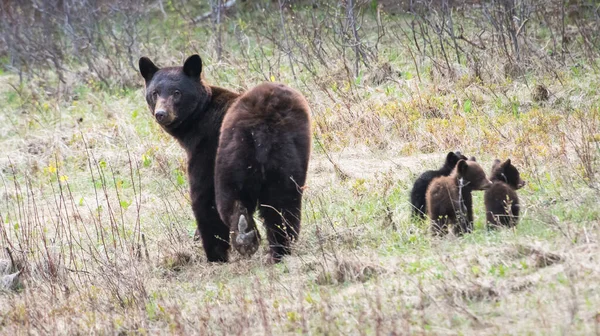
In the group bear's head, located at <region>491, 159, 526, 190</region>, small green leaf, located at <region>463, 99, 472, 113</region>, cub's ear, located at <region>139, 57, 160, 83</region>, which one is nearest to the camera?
bear's head, located at <region>491, 159, 526, 190</region>

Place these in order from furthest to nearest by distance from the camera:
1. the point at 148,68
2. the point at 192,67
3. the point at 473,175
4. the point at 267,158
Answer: the point at 148,68 < the point at 192,67 < the point at 473,175 < the point at 267,158

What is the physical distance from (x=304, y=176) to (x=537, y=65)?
6.26 meters

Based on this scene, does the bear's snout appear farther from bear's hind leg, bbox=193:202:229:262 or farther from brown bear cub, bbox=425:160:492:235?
brown bear cub, bbox=425:160:492:235

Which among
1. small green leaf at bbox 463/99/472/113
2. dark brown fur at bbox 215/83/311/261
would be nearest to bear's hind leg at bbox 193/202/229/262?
dark brown fur at bbox 215/83/311/261

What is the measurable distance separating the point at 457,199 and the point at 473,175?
0.22 metres

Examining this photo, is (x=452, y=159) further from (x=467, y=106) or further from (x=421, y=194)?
(x=467, y=106)

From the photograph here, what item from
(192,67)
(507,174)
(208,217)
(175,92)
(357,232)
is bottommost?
(357,232)

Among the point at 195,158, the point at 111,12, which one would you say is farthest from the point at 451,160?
the point at 111,12

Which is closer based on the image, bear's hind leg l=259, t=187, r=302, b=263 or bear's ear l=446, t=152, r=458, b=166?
bear's hind leg l=259, t=187, r=302, b=263

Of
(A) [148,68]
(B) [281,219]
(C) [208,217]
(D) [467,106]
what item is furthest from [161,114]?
(D) [467,106]

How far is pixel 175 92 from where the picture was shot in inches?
314

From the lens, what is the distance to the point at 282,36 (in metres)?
16.0

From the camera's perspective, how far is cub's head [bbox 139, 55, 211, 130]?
783 centimetres

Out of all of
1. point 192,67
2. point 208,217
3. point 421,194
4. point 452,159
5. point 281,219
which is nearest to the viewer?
point 281,219
